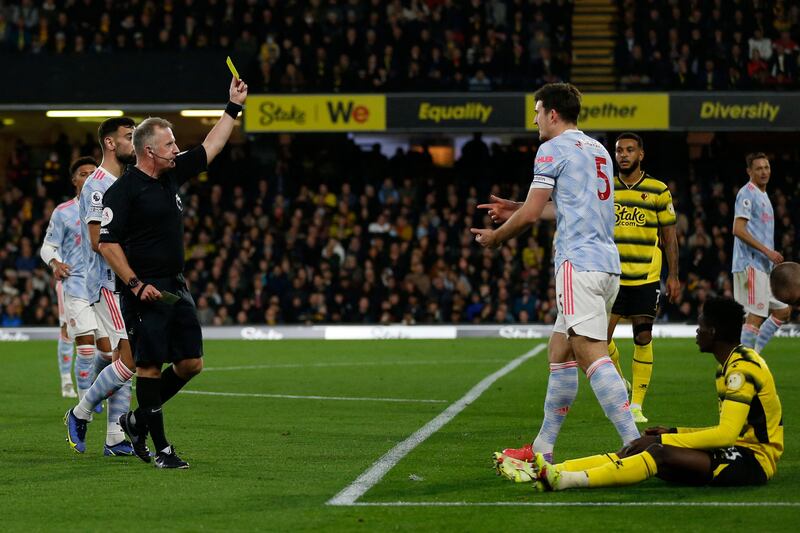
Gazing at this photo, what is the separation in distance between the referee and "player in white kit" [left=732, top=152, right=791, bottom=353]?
7.73m

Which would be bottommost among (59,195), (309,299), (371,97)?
(309,299)

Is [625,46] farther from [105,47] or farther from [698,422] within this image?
[698,422]

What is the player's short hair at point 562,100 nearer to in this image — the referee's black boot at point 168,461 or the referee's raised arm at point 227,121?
the referee's raised arm at point 227,121

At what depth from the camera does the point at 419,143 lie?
3381 cm

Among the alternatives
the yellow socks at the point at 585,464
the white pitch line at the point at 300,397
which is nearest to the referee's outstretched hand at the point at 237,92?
the yellow socks at the point at 585,464

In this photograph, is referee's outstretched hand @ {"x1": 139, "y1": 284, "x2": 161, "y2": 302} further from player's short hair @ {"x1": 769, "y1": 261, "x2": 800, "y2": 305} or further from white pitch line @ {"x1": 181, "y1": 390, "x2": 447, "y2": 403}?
white pitch line @ {"x1": 181, "y1": 390, "x2": 447, "y2": 403}

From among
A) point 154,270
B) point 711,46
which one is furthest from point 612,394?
point 711,46

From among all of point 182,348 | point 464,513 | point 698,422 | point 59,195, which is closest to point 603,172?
point 464,513

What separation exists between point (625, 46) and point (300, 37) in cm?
742

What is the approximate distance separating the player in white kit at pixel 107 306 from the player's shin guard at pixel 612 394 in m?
3.40

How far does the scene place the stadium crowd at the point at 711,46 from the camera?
28844mm

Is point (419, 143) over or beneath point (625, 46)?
beneath

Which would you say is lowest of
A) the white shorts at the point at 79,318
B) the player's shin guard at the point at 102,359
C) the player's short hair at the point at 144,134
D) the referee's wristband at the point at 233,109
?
the player's shin guard at the point at 102,359

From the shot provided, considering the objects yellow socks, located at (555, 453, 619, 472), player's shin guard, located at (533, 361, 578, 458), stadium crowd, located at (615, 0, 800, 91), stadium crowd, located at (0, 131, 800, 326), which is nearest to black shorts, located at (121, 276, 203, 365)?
player's shin guard, located at (533, 361, 578, 458)
